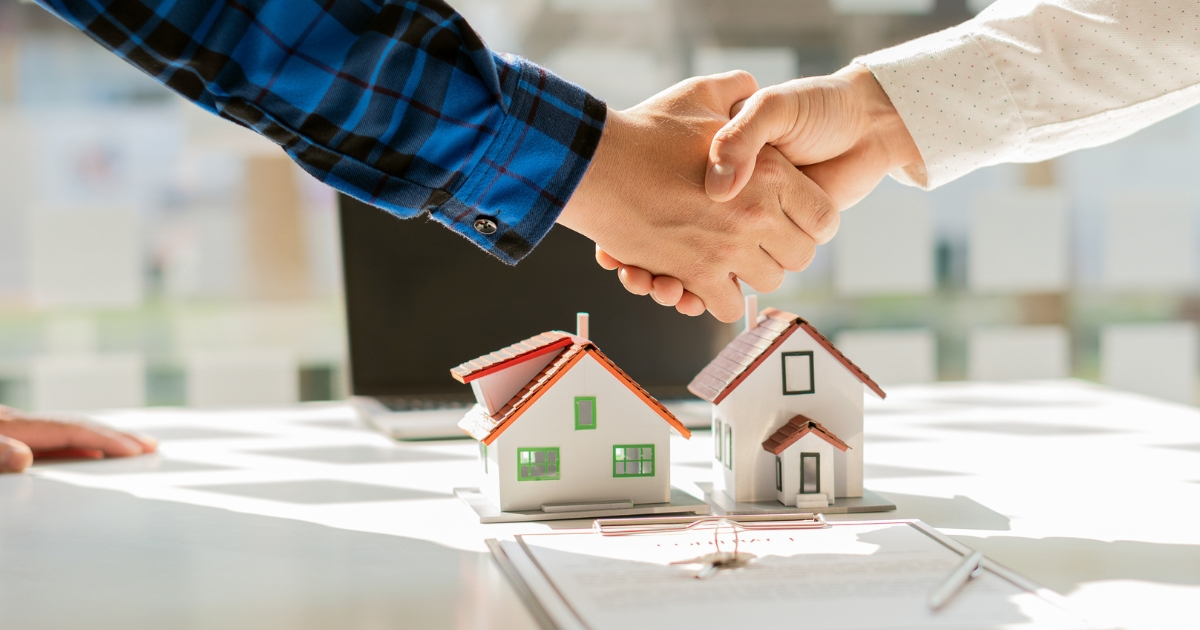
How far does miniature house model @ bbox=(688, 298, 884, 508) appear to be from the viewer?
2.76 feet

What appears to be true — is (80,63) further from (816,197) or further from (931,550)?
(931,550)

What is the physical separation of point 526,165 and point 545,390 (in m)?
0.25

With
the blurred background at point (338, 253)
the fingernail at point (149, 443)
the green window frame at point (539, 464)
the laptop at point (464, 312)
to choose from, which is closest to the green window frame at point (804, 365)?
the green window frame at point (539, 464)

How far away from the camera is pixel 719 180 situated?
1.05 m

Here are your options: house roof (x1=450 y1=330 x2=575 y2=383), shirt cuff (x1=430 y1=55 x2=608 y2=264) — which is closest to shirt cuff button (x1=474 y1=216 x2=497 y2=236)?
shirt cuff (x1=430 y1=55 x2=608 y2=264)

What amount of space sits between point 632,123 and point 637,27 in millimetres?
2102

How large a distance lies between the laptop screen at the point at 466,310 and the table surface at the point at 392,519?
0.20 metres

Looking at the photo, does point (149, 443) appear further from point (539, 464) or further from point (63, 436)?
point (539, 464)

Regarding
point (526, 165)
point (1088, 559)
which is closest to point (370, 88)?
point (526, 165)

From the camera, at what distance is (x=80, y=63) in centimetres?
284

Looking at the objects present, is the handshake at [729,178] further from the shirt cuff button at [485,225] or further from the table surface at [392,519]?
the table surface at [392,519]

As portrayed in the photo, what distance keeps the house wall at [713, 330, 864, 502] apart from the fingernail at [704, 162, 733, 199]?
0.79 feet

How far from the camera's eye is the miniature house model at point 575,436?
32.5 inches

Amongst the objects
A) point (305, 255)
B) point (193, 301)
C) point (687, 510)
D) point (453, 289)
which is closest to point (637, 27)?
point (305, 255)
